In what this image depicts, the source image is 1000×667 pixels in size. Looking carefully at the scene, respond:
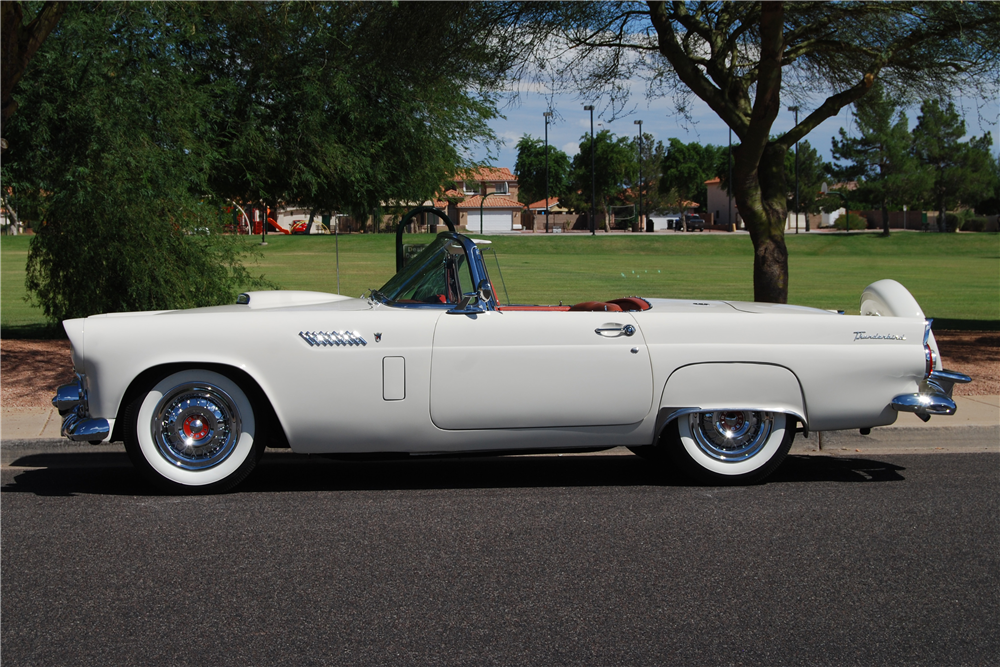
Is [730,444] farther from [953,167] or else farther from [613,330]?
[953,167]

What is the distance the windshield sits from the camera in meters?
5.66

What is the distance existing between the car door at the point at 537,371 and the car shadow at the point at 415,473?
1.92ft

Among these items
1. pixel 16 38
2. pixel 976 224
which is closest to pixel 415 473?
pixel 16 38

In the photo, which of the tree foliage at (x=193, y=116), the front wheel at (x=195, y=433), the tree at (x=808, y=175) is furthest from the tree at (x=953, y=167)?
the front wheel at (x=195, y=433)

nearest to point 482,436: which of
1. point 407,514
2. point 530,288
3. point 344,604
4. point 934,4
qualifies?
point 407,514

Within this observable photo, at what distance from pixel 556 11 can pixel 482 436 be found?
6.67 m

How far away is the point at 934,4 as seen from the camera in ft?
33.5

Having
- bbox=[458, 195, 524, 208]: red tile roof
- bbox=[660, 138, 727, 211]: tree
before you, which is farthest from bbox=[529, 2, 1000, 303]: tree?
bbox=[660, 138, 727, 211]: tree

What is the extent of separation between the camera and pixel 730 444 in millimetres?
5734

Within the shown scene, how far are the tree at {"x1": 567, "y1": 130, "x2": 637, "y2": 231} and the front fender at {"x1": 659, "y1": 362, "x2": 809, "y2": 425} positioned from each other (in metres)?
71.2

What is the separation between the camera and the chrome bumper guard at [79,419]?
5.19 meters

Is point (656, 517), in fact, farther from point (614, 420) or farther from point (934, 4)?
point (934, 4)

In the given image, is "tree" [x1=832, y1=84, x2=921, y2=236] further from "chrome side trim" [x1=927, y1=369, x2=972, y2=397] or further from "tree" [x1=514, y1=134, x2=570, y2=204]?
"chrome side trim" [x1=927, y1=369, x2=972, y2=397]

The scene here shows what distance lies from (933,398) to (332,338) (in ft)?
11.7
